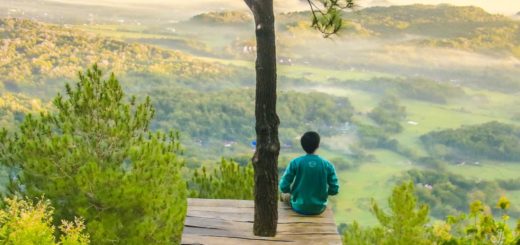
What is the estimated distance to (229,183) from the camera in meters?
6.68

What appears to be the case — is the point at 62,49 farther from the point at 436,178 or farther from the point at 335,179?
the point at 335,179

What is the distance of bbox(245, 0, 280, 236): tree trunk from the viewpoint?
Answer: 3957 millimetres

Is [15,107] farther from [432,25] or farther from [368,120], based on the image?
[432,25]

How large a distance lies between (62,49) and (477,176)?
50502 millimetres

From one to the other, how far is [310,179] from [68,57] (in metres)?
69.2

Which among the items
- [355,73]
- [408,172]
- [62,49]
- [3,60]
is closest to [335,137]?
[408,172]

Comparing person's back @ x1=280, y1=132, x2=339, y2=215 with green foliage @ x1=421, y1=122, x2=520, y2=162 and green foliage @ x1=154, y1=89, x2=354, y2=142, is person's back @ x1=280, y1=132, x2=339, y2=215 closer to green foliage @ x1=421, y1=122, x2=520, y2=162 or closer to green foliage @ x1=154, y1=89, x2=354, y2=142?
green foliage @ x1=154, y1=89, x2=354, y2=142

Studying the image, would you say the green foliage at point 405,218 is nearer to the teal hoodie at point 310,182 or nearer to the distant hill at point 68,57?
the teal hoodie at point 310,182

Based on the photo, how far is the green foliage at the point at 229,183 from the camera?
21.6ft

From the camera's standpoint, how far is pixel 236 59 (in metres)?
93.1

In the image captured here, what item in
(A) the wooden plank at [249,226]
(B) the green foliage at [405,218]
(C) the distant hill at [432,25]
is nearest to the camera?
(A) the wooden plank at [249,226]

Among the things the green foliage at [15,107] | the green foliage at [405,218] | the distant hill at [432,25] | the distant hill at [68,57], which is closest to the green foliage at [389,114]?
the distant hill at [432,25]

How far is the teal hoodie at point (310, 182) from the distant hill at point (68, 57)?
62270 millimetres

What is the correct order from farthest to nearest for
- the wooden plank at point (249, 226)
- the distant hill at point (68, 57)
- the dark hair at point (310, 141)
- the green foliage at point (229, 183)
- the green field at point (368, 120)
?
1. the distant hill at point (68, 57)
2. the green field at point (368, 120)
3. the green foliage at point (229, 183)
4. the dark hair at point (310, 141)
5. the wooden plank at point (249, 226)
